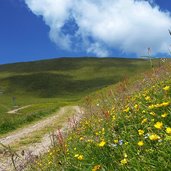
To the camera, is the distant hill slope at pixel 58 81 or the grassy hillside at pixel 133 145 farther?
the distant hill slope at pixel 58 81

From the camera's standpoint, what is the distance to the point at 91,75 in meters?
194

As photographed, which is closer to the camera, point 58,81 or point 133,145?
point 133,145

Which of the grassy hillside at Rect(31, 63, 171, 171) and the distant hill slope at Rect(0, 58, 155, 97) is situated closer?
the grassy hillside at Rect(31, 63, 171, 171)

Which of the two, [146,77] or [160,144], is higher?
[146,77]

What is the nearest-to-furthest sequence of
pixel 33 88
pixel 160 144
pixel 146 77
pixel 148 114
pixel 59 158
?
pixel 160 144 < pixel 148 114 < pixel 59 158 < pixel 146 77 < pixel 33 88

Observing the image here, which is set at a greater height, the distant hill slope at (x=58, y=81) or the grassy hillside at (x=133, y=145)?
the distant hill slope at (x=58, y=81)

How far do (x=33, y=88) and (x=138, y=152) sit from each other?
16579 centimetres

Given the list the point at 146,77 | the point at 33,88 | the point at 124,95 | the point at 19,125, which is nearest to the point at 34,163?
the point at 124,95

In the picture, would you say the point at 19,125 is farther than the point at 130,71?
No

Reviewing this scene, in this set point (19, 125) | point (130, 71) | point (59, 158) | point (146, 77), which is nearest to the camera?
point (59, 158)

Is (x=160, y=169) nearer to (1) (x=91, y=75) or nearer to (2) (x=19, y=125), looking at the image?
(2) (x=19, y=125)

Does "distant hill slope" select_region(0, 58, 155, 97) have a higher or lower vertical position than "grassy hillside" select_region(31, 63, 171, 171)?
higher

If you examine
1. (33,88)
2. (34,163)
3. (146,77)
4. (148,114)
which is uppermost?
(33,88)

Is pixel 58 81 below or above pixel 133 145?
above
